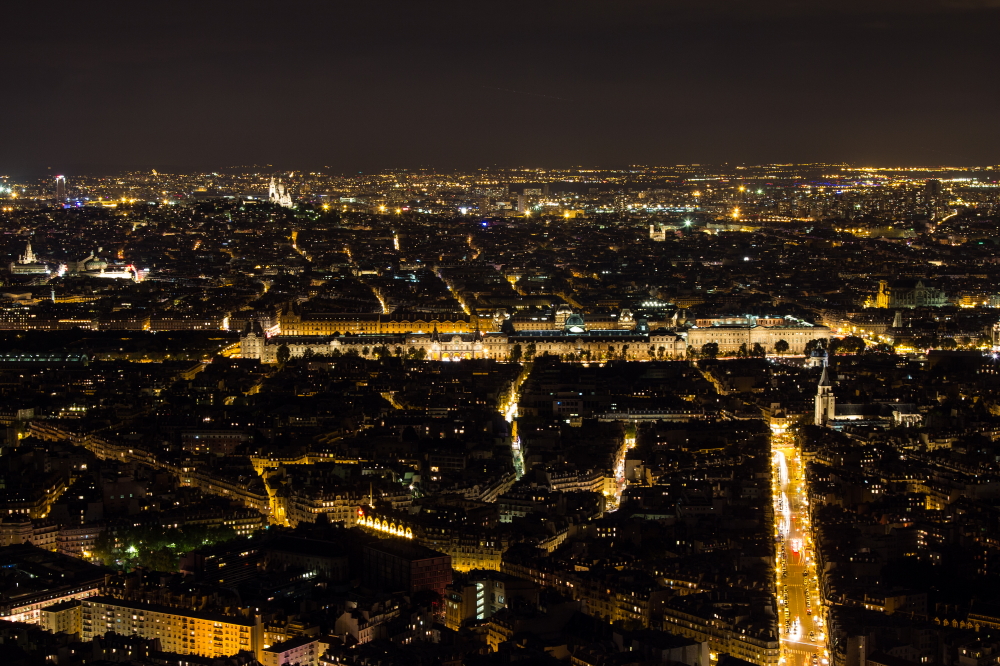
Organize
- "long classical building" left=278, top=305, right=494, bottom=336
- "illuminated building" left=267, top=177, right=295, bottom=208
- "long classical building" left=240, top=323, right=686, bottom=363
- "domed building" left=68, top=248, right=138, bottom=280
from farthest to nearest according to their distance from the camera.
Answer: "illuminated building" left=267, top=177, right=295, bottom=208 < "domed building" left=68, top=248, right=138, bottom=280 < "long classical building" left=278, top=305, right=494, bottom=336 < "long classical building" left=240, top=323, right=686, bottom=363

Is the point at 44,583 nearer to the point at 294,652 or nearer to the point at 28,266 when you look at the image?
the point at 294,652

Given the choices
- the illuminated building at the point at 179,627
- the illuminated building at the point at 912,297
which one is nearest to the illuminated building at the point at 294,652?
the illuminated building at the point at 179,627

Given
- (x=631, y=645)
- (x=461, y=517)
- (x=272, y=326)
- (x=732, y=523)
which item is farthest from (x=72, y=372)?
(x=631, y=645)

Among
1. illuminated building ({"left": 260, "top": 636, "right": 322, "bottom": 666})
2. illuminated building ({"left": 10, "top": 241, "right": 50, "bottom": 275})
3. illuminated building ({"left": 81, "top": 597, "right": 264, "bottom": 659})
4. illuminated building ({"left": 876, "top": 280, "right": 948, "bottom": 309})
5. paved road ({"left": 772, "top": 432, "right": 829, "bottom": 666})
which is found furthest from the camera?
illuminated building ({"left": 10, "top": 241, "right": 50, "bottom": 275})

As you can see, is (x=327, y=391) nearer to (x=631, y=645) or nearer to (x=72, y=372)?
(x=72, y=372)

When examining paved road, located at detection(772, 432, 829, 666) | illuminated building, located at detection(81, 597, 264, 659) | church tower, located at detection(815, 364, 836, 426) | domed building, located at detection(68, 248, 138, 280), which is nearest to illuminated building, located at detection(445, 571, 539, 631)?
illuminated building, located at detection(81, 597, 264, 659)

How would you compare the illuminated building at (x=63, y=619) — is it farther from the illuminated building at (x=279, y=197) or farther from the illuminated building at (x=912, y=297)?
the illuminated building at (x=279, y=197)

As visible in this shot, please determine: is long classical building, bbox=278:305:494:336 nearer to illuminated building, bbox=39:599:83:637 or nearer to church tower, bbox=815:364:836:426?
church tower, bbox=815:364:836:426
